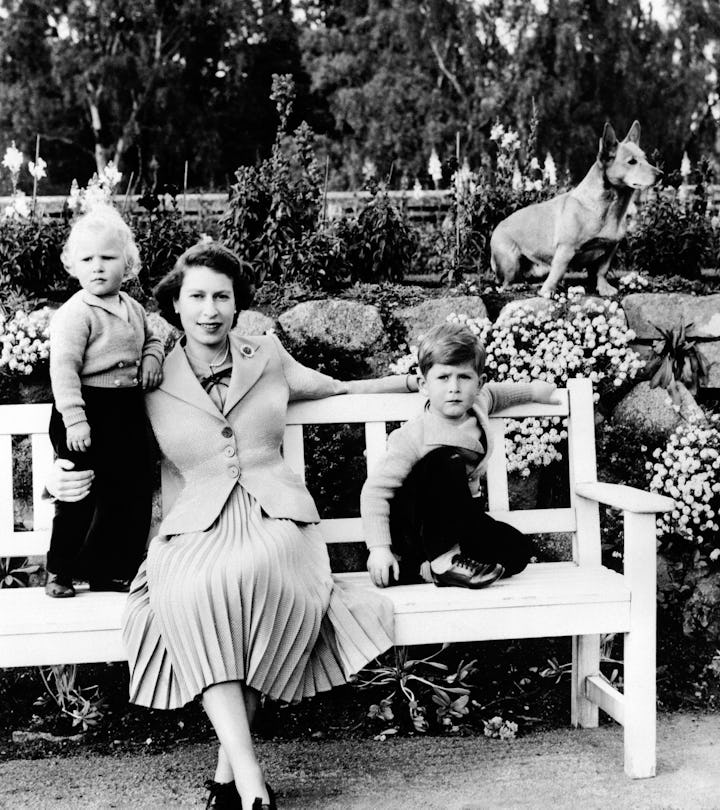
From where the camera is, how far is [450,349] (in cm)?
317

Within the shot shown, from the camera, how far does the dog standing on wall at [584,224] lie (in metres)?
4.78

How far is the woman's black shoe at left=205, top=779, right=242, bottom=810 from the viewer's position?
2.73 meters

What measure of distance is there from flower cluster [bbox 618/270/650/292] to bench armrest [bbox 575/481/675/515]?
2.01 meters

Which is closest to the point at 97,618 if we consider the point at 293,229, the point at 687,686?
the point at 687,686

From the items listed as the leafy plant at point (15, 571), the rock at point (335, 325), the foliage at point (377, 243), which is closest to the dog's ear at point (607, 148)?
the foliage at point (377, 243)

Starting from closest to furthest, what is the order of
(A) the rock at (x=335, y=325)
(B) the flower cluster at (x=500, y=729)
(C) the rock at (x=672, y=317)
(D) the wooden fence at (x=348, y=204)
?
(B) the flower cluster at (x=500, y=729)
(A) the rock at (x=335, y=325)
(C) the rock at (x=672, y=317)
(D) the wooden fence at (x=348, y=204)

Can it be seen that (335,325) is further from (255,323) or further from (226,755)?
(226,755)

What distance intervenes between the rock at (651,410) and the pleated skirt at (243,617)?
2.19 metres

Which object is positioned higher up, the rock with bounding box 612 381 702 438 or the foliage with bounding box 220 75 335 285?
the foliage with bounding box 220 75 335 285

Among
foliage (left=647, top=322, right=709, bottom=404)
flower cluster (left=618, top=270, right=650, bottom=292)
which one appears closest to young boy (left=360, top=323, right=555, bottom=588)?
foliage (left=647, top=322, right=709, bottom=404)

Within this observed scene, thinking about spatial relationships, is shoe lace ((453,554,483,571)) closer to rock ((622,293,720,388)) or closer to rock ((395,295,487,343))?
rock ((395,295,487,343))

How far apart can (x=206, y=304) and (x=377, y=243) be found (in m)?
2.56

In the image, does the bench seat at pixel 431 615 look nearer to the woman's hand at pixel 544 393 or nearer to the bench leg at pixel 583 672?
the bench leg at pixel 583 672

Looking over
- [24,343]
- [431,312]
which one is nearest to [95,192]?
[24,343]
